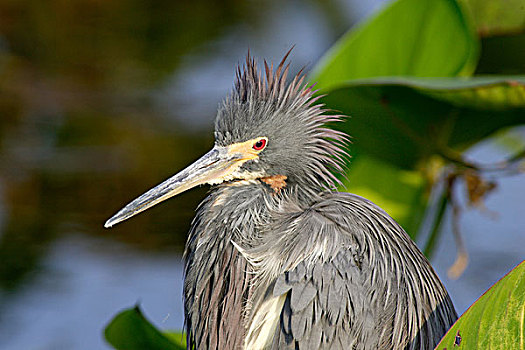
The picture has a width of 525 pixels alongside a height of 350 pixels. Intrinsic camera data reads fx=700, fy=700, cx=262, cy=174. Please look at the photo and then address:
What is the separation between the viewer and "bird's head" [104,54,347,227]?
1903 millimetres

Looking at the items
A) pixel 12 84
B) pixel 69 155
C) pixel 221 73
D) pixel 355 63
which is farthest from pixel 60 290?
pixel 355 63

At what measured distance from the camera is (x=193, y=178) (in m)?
1.90

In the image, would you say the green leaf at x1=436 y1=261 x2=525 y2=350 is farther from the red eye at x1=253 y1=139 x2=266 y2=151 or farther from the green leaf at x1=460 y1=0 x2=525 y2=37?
the green leaf at x1=460 y1=0 x2=525 y2=37

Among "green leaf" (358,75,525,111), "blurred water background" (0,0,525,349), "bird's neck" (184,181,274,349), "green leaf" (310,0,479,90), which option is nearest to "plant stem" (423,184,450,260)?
"green leaf" (310,0,479,90)

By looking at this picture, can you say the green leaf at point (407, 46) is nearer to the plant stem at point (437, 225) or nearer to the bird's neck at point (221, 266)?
the plant stem at point (437, 225)

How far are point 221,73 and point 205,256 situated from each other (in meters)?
4.05

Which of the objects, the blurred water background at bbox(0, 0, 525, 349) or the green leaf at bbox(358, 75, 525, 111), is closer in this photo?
the green leaf at bbox(358, 75, 525, 111)

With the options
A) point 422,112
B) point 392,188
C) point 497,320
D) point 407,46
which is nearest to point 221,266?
point 497,320

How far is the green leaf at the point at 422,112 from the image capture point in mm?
2074

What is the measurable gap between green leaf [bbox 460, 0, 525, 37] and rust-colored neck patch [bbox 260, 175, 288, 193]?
116 centimetres

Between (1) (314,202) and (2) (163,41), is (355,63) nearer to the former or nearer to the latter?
(1) (314,202)

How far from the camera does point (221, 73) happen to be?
19.2ft

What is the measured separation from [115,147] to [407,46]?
3.18 meters

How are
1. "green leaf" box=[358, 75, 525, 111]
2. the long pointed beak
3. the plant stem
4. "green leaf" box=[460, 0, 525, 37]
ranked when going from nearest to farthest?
the long pointed beak, "green leaf" box=[358, 75, 525, 111], "green leaf" box=[460, 0, 525, 37], the plant stem
